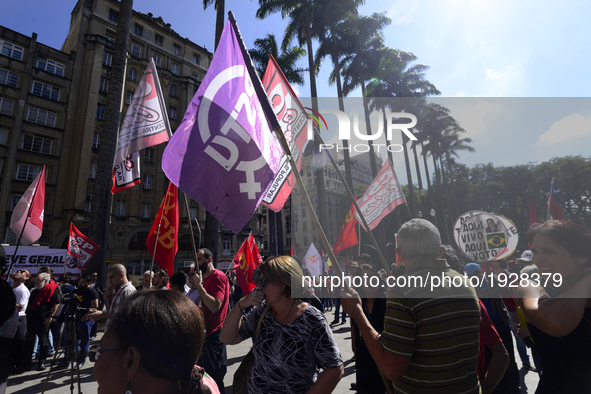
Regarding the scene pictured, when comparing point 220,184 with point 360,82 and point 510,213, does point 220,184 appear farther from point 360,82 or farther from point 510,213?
point 360,82

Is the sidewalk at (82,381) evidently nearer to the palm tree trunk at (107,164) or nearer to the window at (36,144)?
the palm tree trunk at (107,164)

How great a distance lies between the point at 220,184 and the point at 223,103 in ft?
2.73

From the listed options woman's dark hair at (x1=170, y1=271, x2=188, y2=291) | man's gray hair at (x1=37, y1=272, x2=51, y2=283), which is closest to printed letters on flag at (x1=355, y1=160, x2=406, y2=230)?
woman's dark hair at (x1=170, y1=271, x2=188, y2=291)

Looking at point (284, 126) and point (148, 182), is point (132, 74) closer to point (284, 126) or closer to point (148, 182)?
point (148, 182)

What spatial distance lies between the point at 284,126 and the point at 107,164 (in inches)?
308

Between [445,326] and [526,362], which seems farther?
[526,362]

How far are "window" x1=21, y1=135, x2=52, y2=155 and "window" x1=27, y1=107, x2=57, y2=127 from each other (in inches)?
50.9

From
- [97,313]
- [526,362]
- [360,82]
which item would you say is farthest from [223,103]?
[360,82]

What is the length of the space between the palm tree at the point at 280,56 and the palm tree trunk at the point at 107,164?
10268 mm

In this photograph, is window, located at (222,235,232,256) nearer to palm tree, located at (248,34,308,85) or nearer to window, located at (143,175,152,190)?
window, located at (143,175,152,190)

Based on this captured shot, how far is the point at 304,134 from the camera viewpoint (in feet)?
17.9

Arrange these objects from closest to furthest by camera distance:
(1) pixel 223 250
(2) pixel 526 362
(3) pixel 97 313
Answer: (3) pixel 97 313 < (2) pixel 526 362 < (1) pixel 223 250

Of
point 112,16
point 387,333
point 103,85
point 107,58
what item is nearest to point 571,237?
point 387,333

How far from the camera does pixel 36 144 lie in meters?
24.7
